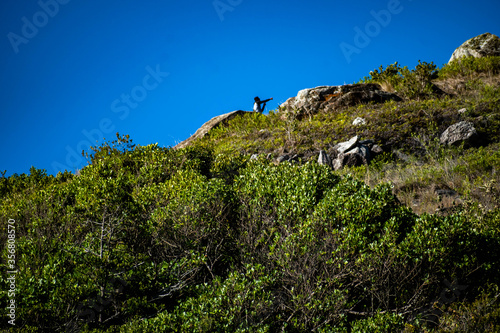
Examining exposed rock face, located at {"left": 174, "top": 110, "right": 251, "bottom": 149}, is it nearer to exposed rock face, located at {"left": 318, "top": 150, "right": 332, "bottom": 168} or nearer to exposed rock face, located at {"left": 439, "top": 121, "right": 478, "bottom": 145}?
exposed rock face, located at {"left": 318, "top": 150, "right": 332, "bottom": 168}

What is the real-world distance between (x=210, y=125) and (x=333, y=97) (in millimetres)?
8344

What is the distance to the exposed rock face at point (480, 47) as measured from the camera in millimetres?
22984

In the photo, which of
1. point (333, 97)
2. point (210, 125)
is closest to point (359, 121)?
point (333, 97)

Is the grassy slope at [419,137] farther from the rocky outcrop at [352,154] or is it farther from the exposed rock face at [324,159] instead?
the exposed rock face at [324,159]

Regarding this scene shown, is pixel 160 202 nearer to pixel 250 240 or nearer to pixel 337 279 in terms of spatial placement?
pixel 250 240

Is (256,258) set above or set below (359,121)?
below

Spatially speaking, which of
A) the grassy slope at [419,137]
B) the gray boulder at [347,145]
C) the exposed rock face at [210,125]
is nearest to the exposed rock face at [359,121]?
the grassy slope at [419,137]

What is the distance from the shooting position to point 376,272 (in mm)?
5594

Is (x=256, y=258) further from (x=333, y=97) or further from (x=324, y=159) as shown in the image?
(x=333, y=97)

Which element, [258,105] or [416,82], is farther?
[258,105]

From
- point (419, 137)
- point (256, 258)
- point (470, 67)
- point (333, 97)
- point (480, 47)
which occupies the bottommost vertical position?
point (256, 258)

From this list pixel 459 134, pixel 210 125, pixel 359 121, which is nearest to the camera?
pixel 459 134

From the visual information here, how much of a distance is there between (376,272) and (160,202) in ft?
14.8

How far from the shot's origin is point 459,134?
13492 mm
